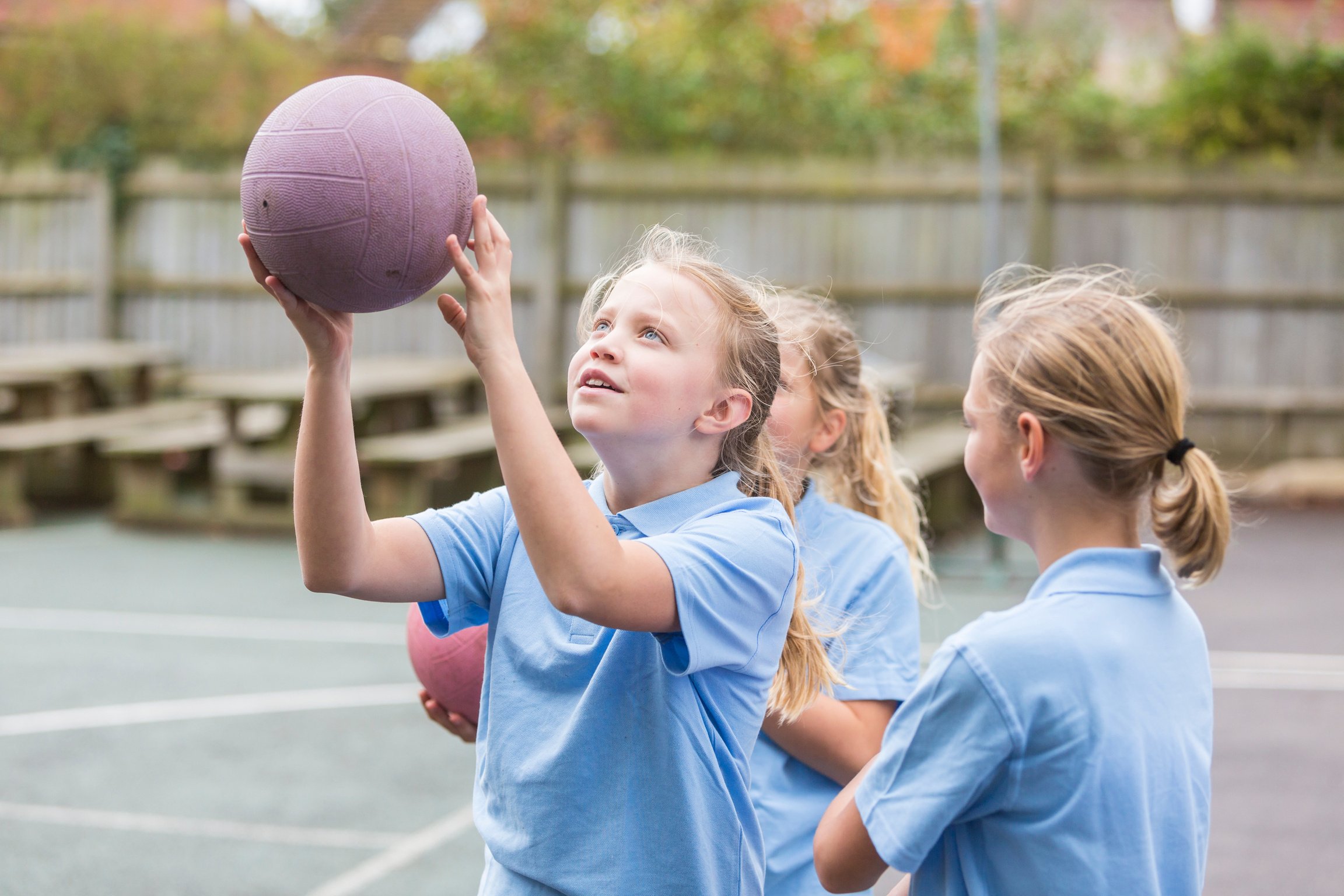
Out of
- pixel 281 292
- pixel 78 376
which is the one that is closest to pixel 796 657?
pixel 281 292

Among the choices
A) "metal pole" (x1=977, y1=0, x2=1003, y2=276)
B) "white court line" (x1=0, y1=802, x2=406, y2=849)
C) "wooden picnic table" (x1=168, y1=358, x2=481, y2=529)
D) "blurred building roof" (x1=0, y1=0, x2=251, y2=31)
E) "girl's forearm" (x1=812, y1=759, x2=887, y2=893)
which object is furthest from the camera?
"blurred building roof" (x1=0, y1=0, x2=251, y2=31)

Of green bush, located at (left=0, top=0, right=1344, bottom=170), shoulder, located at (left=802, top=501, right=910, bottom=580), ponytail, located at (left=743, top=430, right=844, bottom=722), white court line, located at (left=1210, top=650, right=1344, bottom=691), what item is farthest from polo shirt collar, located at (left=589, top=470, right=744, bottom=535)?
green bush, located at (left=0, top=0, right=1344, bottom=170)

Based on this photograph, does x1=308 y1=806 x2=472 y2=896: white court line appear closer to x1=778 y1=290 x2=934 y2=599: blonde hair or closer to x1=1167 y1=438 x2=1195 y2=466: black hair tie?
x1=778 y1=290 x2=934 y2=599: blonde hair

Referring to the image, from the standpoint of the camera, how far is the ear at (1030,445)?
5.50ft

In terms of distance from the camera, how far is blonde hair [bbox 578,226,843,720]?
1.89 m

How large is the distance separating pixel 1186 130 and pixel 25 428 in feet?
32.0

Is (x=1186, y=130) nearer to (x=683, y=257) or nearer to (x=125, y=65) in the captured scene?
(x=125, y=65)

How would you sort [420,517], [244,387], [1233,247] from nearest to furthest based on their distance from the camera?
[420,517], [244,387], [1233,247]

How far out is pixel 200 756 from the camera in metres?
4.82

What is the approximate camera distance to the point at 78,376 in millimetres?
11391

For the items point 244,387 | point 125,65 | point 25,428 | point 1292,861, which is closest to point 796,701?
point 1292,861

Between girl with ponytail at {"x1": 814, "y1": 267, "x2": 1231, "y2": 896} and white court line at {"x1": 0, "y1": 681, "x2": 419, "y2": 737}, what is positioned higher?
girl with ponytail at {"x1": 814, "y1": 267, "x2": 1231, "y2": 896}

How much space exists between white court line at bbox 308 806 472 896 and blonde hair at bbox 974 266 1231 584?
2653mm

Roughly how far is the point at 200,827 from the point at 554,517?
10.2 feet
